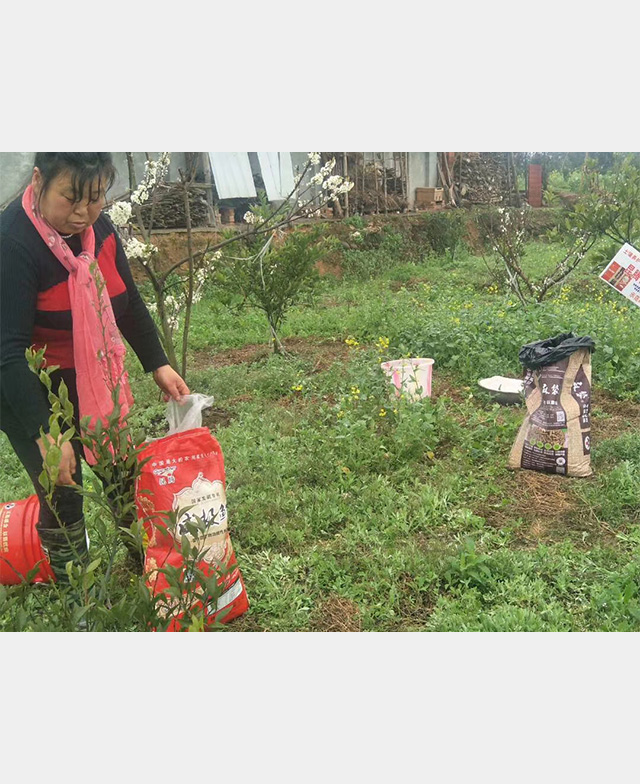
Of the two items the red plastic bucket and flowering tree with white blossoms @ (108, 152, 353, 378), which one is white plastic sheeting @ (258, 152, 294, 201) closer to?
flowering tree with white blossoms @ (108, 152, 353, 378)

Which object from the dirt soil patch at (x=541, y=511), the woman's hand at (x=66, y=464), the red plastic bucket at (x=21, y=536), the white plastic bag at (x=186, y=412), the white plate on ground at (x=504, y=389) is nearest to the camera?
the woman's hand at (x=66, y=464)

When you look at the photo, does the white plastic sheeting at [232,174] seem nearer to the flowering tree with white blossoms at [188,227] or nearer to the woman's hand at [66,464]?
the flowering tree with white blossoms at [188,227]

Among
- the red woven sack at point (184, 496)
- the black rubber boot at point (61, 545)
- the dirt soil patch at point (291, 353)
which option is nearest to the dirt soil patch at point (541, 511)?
the red woven sack at point (184, 496)

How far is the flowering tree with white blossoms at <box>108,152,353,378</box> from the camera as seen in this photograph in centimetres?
294

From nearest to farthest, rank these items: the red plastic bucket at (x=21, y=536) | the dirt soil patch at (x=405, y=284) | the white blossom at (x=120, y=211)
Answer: the red plastic bucket at (x=21, y=536) → the white blossom at (x=120, y=211) → the dirt soil patch at (x=405, y=284)

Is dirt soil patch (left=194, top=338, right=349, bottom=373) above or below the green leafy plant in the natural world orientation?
below

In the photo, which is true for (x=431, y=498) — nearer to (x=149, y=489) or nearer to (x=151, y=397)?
(x=149, y=489)

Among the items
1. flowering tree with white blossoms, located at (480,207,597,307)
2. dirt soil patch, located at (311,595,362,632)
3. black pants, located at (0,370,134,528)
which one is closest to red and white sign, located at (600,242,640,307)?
flowering tree with white blossoms, located at (480,207,597,307)

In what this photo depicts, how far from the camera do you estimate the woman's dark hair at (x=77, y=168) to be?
71.1 inches

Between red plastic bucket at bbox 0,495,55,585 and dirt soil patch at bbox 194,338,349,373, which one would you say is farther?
dirt soil patch at bbox 194,338,349,373

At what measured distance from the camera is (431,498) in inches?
104

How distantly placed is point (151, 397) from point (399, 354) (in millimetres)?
1367

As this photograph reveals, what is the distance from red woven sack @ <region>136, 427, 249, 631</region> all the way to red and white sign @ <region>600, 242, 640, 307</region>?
2.21 m

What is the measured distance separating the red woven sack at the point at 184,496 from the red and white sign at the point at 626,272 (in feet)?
7.25
